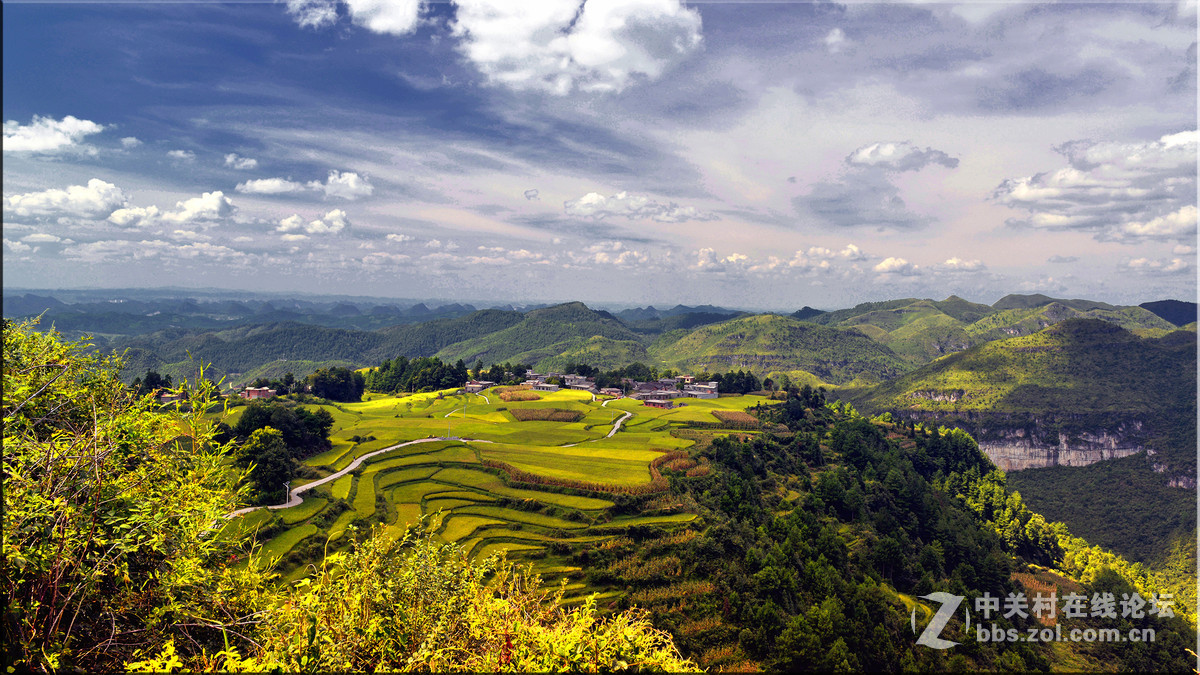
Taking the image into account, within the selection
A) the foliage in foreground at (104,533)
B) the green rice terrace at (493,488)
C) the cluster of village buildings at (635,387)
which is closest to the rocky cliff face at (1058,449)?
the cluster of village buildings at (635,387)

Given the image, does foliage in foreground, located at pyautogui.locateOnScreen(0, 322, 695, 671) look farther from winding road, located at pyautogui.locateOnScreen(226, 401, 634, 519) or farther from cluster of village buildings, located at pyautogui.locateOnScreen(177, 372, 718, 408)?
cluster of village buildings, located at pyautogui.locateOnScreen(177, 372, 718, 408)

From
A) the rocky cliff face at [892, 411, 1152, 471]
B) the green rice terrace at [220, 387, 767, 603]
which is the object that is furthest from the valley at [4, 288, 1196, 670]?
the rocky cliff face at [892, 411, 1152, 471]

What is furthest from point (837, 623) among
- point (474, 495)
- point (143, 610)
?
point (143, 610)

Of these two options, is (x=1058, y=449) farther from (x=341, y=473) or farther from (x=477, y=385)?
(x=341, y=473)

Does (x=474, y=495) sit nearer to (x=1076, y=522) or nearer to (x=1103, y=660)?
(x=1103, y=660)

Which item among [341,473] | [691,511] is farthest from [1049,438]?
[341,473]

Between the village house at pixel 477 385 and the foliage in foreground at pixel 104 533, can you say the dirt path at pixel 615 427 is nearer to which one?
the village house at pixel 477 385
